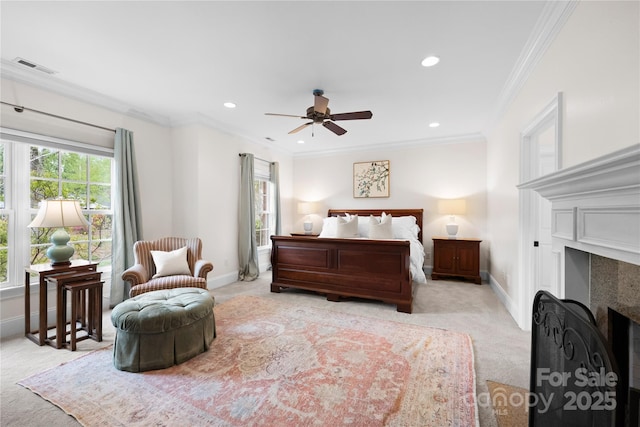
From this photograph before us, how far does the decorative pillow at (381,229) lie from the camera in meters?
4.41

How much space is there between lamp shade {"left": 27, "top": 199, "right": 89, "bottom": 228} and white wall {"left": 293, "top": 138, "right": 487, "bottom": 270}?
13.9ft

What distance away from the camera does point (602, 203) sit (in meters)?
1.09

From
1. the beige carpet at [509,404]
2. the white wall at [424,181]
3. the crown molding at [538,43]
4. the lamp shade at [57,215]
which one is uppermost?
the crown molding at [538,43]

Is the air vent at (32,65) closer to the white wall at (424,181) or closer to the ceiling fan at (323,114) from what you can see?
the ceiling fan at (323,114)

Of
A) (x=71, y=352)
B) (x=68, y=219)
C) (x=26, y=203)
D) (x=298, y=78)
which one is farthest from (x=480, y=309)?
(x=26, y=203)

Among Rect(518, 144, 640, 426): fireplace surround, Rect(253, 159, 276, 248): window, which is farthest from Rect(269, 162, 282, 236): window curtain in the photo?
Rect(518, 144, 640, 426): fireplace surround

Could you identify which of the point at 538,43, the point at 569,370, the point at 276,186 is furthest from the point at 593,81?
the point at 276,186

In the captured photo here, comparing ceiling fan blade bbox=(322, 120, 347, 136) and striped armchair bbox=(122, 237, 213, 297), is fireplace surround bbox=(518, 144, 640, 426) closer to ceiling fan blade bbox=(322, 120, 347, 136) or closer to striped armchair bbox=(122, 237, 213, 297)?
ceiling fan blade bbox=(322, 120, 347, 136)

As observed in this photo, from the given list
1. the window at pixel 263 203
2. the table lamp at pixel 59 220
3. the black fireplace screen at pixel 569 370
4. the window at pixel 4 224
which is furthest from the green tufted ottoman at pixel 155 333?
the window at pixel 263 203

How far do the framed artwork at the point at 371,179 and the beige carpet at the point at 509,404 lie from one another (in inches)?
160

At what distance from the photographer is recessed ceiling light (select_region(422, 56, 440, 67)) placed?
8.20ft

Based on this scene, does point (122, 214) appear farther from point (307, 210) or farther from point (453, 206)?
point (453, 206)

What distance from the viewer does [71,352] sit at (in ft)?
7.63

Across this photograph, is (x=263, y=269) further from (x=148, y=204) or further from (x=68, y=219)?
(x=68, y=219)
